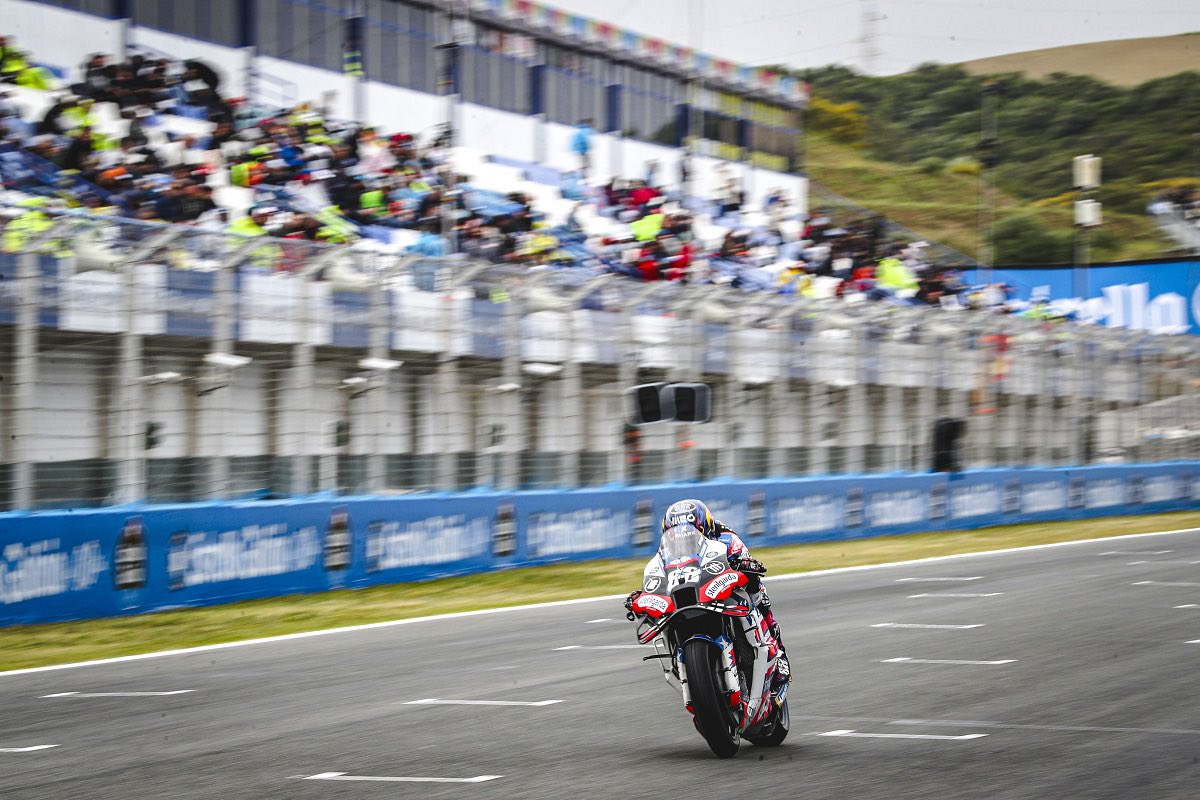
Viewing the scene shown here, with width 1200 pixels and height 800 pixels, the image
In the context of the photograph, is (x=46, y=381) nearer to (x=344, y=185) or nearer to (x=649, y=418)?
(x=649, y=418)

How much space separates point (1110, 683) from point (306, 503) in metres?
9.00

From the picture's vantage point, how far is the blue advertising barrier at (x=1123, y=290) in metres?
47.3

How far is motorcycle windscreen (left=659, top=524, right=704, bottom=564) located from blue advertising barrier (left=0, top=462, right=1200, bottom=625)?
25.7ft

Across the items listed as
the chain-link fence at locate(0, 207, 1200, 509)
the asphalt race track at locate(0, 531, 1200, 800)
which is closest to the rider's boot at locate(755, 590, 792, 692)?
the asphalt race track at locate(0, 531, 1200, 800)

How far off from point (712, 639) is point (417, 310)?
10329mm

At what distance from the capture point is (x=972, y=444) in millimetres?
25219

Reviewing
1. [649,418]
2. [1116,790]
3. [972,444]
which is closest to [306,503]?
[649,418]

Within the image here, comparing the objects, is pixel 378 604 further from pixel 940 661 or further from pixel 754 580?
pixel 754 580

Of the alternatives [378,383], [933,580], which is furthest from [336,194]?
[933,580]

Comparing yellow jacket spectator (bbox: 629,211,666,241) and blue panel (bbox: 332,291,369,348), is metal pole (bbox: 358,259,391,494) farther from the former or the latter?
yellow jacket spectator (bbox: 629,211,666,241)

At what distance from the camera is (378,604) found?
50.2 feet

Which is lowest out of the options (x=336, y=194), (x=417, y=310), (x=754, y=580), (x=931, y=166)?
(x=754, y=580)

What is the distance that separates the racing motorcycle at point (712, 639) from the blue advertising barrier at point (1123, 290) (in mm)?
41223

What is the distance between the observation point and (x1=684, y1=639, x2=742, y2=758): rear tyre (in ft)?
21.8
